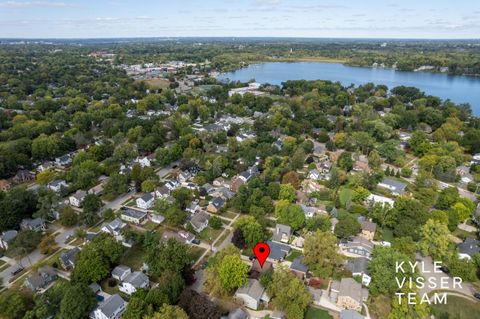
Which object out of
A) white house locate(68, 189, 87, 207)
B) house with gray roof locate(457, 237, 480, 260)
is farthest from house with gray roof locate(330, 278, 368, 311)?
white house locate(68, 189, 87, 207)

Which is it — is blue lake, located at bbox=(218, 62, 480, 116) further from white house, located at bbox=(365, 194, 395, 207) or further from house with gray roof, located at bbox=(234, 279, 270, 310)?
house with gray roof, located at bbox=(234, 279, 270, 310)

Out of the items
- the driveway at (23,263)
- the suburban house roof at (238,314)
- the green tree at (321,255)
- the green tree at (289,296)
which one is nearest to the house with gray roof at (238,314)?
the suburban house roof at (238,314)

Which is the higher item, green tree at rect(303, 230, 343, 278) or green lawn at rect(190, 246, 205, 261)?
green tree at rect(303, 230, 343, 278)

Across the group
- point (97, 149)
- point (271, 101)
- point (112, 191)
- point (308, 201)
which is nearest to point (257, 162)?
point (308, 201)

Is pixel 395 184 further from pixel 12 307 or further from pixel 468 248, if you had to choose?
pixel 12 307

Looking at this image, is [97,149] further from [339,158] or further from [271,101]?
[271,101]

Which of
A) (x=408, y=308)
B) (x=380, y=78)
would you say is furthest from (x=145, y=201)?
(x=380, y=78)

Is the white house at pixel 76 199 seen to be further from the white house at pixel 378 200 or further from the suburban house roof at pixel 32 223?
the white house at pixel 378 200
